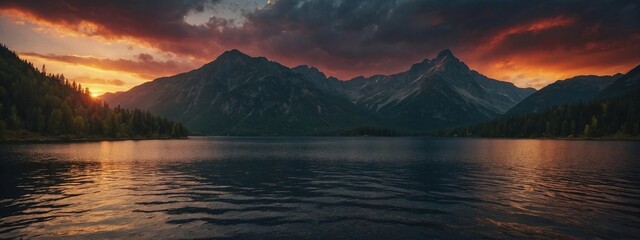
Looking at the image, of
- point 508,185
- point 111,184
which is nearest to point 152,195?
point 111,184

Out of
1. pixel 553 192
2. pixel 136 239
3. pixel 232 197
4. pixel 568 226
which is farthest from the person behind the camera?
pixel 553 192

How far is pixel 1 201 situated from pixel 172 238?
2827 centimetres

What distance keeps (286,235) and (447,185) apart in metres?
35.6

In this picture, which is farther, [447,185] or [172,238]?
[447,185]

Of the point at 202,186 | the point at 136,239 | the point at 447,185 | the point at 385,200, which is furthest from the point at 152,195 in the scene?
the point at 447,185

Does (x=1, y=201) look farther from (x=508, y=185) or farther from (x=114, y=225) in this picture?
(x=508, y=185)

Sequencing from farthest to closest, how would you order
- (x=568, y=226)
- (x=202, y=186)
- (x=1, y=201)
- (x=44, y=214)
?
(x=202, y=186) → (x=1, y=201) → (x=44, y=214) → (x=568, y=226)

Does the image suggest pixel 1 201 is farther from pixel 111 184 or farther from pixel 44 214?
pixel 111 184

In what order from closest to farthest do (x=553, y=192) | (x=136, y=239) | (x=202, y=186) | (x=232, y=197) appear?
(x=136, y=239), (x=232, y=197), (x=553, y=192), (x=202, y=186)

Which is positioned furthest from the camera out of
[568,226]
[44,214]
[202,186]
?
[202,186]

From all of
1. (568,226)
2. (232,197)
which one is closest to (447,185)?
(568,226)

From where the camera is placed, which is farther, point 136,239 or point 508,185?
point 508,185

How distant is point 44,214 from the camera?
33.4 metres

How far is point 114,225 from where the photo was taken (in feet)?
96.9
